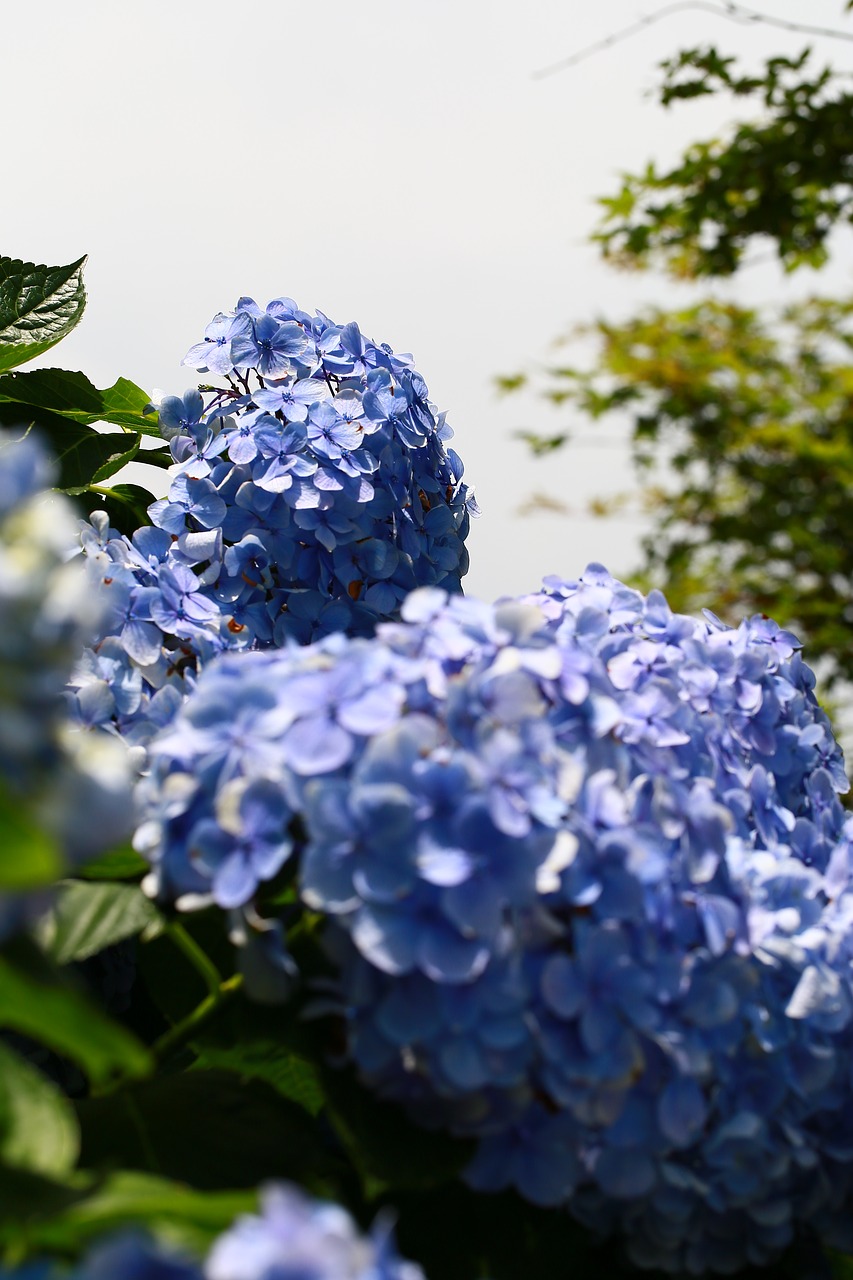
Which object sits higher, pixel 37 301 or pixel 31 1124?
pixel 37 301

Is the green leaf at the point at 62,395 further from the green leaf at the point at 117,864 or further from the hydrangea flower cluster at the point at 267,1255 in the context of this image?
the hydrangea flower cluster at the point at 267,1255

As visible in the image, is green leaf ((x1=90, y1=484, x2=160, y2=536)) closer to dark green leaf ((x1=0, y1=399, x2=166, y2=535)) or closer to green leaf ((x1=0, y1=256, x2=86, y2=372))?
dark green leaf ((x1=0, y1=399, x2=166, y2=535))

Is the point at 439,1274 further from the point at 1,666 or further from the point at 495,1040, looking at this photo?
the point at 1,666

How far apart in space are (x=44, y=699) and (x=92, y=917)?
230 mm

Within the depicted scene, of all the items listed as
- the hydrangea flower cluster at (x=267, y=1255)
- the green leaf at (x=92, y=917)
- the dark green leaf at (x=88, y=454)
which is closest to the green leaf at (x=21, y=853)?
the hydrangea flower cluster at (x=267, y=1255)

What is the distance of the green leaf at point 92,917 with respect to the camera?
0.58m

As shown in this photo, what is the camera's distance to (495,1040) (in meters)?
0.52

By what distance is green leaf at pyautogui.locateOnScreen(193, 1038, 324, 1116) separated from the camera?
688 millimetres

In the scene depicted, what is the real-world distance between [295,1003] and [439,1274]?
13cm

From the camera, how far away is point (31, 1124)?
0.47 meters

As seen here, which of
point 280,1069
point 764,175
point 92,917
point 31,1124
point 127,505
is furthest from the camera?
point 764,175

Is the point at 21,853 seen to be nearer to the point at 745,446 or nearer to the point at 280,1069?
the point at 280,1069

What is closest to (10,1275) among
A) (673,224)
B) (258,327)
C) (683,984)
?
(683,984)

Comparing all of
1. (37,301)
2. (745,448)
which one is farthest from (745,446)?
(37,301)
